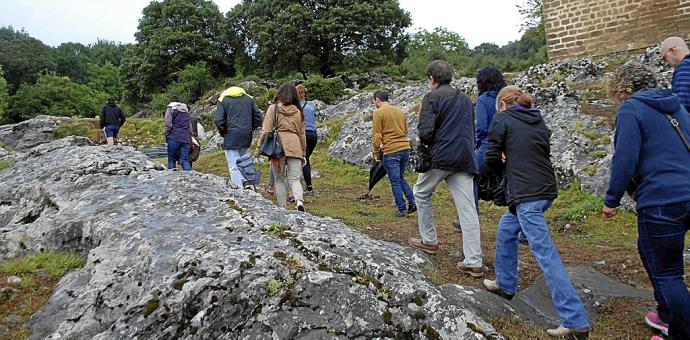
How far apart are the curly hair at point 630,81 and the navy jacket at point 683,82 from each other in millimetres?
858

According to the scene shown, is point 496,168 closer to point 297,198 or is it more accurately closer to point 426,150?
Answer: point 426,150

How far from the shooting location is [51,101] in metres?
53.2

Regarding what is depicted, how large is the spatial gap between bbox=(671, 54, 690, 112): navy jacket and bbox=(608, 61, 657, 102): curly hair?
858 mm

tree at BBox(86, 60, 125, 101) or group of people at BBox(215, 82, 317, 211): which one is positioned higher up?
tree at BBox(86, 60, 125, 101)

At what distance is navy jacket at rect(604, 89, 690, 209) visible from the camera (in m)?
3.12

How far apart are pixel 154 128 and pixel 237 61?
798 inches

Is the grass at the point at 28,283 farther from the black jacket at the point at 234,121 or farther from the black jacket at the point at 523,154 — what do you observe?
the black jacket at the point at 234,121

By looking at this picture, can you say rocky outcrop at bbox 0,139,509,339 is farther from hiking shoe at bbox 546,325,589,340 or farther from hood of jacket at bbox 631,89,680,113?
hood of jacket at bbox 631,89,680,113

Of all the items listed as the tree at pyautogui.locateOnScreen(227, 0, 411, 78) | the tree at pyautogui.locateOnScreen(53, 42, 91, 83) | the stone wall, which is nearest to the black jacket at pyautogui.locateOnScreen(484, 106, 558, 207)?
the stone wall

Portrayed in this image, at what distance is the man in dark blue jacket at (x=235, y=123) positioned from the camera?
729cm

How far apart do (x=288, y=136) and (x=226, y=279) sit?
406cm

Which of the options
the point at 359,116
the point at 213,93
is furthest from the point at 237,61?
the point at 359,116

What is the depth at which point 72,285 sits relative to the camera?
124 inches

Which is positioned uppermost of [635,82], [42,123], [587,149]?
[42,123]
